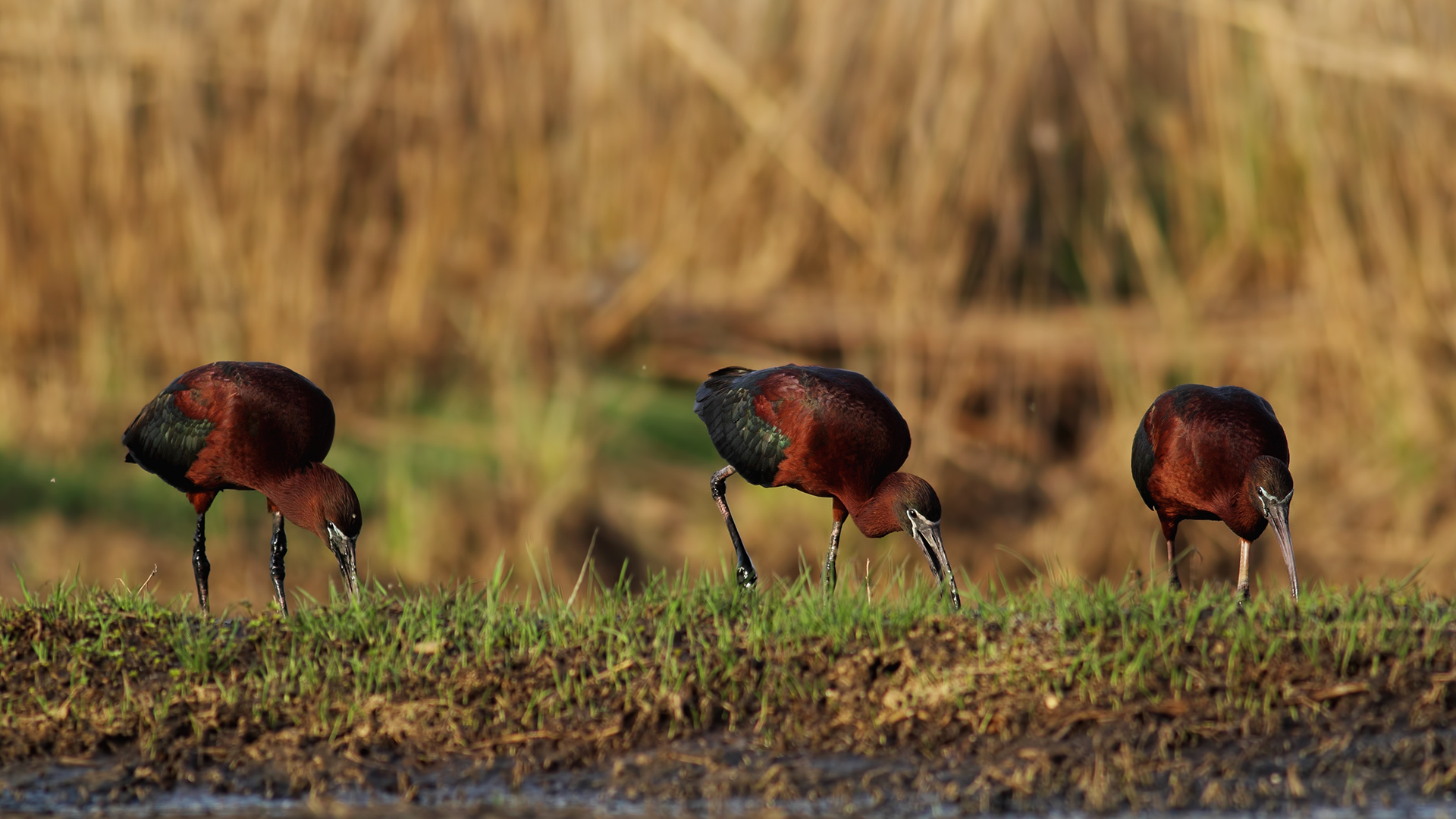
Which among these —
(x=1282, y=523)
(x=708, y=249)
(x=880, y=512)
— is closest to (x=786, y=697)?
(x=880, y=512)

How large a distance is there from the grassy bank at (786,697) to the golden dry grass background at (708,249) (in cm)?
334

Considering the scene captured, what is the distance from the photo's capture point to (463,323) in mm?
9273

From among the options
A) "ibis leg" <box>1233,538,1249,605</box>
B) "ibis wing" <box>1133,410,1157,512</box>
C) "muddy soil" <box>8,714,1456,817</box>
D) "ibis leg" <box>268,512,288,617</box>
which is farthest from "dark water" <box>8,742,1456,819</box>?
"ibis wing" <box>1133,410,1157,512</box>

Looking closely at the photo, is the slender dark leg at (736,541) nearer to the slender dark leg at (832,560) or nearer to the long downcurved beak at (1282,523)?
the slender dark leg at (832,560)

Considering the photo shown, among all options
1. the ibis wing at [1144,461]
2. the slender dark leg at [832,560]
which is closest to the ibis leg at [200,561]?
the slender dark leg at [832,560]

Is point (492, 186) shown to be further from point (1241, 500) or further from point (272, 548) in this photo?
point (1241, 500)

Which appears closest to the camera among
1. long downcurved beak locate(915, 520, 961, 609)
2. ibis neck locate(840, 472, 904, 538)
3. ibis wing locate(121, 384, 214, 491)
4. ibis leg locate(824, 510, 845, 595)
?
long downcurved beak locate(915, 520, 961, 609)

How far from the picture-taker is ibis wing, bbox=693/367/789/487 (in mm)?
5547

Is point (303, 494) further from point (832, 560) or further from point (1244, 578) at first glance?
point (1244, 578)

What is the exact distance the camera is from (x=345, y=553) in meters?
5.21

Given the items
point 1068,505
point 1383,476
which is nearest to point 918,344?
point 1068,505

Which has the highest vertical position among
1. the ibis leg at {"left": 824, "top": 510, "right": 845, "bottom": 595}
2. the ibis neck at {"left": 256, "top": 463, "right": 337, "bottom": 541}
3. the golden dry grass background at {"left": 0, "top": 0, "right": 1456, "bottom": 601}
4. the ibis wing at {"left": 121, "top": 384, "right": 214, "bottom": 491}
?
the golden dry grass background at {"left": 0, "top": 0, "right": 1456, "bottom": 601}

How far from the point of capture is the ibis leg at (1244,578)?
16.1 ft

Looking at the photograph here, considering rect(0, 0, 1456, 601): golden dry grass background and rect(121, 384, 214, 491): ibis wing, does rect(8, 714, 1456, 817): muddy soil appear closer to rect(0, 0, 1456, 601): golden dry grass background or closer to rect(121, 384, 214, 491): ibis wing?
rect(121, 384, 214, 491): ibis wing
